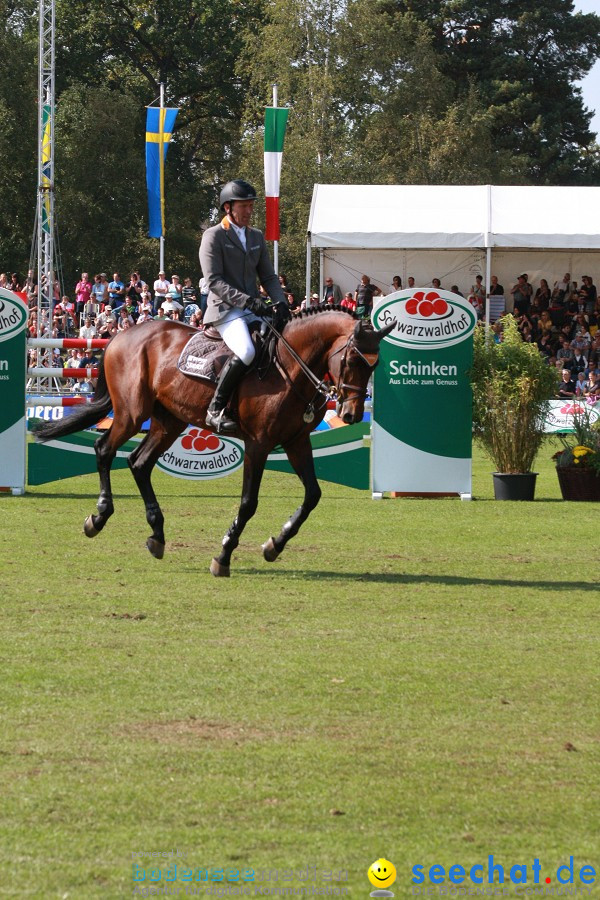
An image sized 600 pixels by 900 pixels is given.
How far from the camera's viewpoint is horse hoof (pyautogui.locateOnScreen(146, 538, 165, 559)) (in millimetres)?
10086

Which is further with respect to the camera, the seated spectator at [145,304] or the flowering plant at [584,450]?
the seated spectator at [145,304]

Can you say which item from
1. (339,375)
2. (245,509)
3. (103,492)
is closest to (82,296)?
(103,492)

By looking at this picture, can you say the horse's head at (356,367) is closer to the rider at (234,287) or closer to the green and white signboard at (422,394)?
the rider at (234,287)

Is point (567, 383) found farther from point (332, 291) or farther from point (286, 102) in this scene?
point (286, 102)

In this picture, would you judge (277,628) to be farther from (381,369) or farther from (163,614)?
(381,369)

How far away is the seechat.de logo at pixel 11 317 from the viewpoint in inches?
563

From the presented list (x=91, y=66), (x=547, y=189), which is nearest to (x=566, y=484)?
(x=547, y=189)

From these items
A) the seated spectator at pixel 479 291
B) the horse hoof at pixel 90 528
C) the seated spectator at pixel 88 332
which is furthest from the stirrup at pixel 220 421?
the seated spectator at pixel 479 291

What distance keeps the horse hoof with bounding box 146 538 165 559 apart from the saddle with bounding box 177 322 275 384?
1339 mm

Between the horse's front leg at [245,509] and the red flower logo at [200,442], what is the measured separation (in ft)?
15.8

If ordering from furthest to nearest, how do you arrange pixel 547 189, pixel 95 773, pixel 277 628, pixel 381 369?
pixel 547 189
pixel 381 369
pixel 277 628
pixel 95 773

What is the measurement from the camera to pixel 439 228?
31969mm

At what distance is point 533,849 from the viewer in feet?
13.6

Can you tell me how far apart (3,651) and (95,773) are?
86.4 inches
